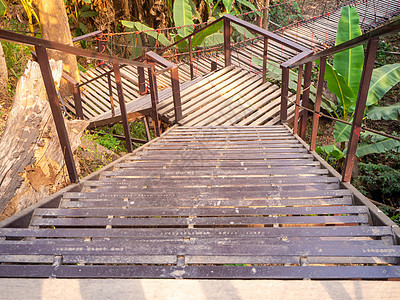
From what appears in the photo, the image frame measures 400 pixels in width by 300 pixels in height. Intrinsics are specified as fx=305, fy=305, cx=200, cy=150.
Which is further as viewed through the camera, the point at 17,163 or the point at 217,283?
the point at 17,163

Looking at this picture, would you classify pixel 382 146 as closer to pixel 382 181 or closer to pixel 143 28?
pixel 382 181

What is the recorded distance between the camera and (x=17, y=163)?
2.48 metres

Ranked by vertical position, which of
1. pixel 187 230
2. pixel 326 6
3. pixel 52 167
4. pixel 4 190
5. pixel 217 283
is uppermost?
pixel 217 283

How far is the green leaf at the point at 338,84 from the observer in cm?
433

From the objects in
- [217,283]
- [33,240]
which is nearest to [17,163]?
[33,240]

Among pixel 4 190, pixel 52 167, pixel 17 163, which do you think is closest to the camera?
pixel 4 190

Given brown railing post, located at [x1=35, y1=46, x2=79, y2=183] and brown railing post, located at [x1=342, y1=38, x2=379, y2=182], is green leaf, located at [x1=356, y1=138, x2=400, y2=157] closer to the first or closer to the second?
→ brown railing post, located at [x1=342, y1=38, x2=379, y2=182]

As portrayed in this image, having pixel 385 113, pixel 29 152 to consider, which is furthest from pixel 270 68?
pixel 29 152

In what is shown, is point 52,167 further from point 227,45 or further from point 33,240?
point 227,45

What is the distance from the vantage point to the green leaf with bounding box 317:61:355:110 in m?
4.33

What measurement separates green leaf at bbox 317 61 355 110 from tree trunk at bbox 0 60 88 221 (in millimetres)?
3384

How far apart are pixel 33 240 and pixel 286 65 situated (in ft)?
12.0

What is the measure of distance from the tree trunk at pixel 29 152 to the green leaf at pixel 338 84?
3384mm

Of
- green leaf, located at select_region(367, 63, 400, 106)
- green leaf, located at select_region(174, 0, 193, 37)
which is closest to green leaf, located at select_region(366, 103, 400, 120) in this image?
green leaf, located at select_region(367, 63, 400, 106)
